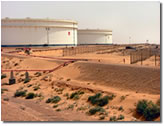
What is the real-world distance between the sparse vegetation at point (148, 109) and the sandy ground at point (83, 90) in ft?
1.21

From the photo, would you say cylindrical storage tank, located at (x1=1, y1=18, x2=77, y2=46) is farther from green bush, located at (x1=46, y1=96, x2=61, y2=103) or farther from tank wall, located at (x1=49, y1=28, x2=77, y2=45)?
green bush, located at (x1=46, y1=96, x2=61, y2=103)

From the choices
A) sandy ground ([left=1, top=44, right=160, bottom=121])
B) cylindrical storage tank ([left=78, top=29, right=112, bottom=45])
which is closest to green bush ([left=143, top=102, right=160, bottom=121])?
sandy ground ([left=1, top=44, right=160, bottom=121])

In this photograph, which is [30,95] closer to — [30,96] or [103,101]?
[30,96]

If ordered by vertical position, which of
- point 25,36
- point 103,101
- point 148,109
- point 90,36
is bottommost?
point 103,101

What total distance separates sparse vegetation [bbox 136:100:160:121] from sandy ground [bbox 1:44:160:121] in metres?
0.37

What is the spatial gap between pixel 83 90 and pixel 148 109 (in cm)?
762

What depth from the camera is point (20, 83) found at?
2800 centimetres

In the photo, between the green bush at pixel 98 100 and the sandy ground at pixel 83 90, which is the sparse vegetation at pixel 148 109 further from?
the green bush at pixel 98 100

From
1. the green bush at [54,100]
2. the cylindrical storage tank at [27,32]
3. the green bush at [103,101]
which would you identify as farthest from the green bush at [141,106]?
the cylindrical storage tank at [27,32]

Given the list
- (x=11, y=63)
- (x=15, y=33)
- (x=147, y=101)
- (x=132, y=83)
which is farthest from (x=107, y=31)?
(x=147, y=101)

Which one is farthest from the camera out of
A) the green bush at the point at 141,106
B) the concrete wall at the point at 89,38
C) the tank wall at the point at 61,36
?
the concrete wall at the point at 89,38

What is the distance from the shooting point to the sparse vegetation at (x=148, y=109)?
44.5ft

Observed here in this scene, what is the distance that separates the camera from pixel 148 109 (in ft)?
45.8

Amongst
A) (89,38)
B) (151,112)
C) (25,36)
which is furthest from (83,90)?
(89,38)
